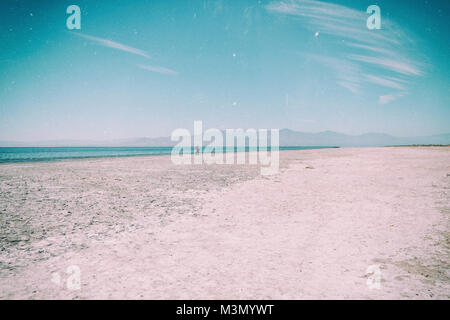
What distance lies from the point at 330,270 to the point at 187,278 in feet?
8.59

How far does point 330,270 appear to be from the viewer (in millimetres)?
4344

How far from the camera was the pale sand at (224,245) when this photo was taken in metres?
3.81

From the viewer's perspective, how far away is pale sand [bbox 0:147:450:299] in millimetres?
3809

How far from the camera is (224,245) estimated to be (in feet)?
18.0

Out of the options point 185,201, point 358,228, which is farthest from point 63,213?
point 358,228

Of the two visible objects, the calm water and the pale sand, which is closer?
the pale sand

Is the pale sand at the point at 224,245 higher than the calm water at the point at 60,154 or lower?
lower

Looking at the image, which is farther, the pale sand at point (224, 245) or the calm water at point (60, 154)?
the calm water at point (60, 154)

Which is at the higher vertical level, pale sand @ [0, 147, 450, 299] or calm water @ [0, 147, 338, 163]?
calm water @ [0, 147, 338, 163]

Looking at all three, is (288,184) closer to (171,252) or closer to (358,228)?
(358,228)

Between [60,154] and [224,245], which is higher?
[60,154]

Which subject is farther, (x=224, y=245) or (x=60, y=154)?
(x=60, y=154)
